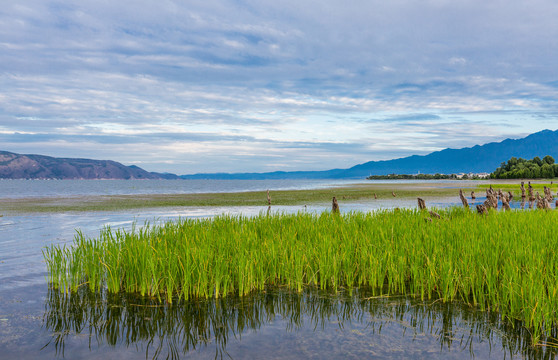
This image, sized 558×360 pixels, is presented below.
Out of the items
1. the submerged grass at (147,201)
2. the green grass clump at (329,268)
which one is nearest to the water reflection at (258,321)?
the green grass clump at (329,268)

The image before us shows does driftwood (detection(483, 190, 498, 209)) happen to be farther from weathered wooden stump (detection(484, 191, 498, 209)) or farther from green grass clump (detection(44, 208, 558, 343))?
green grass clump (detection(44, 208, 558, 343))

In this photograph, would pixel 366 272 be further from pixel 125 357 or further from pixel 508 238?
pixel 125 357

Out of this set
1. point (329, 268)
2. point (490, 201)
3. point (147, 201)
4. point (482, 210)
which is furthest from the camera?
point (147, 201)

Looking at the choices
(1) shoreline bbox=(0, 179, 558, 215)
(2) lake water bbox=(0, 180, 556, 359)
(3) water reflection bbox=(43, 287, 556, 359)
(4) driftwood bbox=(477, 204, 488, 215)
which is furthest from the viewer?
(1) shoreline bbox=(0, 179, 558, 215)

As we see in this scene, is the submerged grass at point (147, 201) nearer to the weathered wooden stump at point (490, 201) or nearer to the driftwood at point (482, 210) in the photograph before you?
the weathered wooden stump at point (490, 201)

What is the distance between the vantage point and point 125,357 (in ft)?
19.4

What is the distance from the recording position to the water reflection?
616 centimetres

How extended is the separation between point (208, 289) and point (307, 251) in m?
2.82

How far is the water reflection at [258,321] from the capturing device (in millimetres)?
6164

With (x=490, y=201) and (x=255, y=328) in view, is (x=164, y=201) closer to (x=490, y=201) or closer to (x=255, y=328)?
(x=490, y=201)

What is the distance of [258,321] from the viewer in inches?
285

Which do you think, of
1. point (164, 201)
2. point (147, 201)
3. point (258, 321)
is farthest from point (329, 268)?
point (147, 201)

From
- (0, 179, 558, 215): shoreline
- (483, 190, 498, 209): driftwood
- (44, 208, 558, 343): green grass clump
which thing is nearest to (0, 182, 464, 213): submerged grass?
(0, 179, 558, 215): shoreline

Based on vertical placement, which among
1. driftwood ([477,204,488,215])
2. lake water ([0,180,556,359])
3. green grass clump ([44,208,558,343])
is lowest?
lake water ([0,180,556,359])
